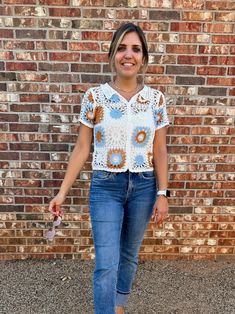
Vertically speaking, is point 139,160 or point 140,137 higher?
point 140,137

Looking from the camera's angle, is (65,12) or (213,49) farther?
(213,49)

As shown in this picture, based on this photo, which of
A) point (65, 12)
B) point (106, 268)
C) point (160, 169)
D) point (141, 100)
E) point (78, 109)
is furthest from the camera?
point (78, 109)

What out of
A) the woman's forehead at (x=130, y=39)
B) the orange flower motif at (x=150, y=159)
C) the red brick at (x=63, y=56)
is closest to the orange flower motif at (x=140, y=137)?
the orange flower motif at (x=150, y=159)

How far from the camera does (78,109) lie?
3.21m

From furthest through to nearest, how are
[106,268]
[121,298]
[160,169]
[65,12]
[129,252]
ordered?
[65,12] → [121,298] → [129,252] → [160,169] → [106,268]

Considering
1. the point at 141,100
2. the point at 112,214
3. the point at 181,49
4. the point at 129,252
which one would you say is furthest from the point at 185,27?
the point at 129,252

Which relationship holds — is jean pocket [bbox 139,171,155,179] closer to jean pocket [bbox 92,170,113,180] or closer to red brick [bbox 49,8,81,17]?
jean pocket [bbox 92,170,113,180]

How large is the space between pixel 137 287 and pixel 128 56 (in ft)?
6.26

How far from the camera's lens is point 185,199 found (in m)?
3.47

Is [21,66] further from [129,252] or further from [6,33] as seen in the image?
[129,252]

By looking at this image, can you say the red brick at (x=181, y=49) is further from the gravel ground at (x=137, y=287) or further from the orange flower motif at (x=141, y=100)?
the gravel ground at (x=137, y=287)

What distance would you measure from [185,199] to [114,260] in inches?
53.3

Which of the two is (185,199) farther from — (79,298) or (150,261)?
(79,298)

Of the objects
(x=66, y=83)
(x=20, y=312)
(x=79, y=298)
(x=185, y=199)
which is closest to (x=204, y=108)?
(x=185, y=199)
